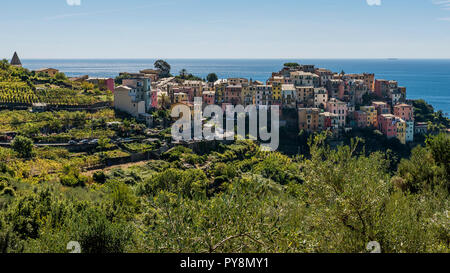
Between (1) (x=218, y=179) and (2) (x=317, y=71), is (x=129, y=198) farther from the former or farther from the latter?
(2) (x=317, y=71)

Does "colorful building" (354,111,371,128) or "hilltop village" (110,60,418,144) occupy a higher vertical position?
"hilltop village" (110,60,418,144)

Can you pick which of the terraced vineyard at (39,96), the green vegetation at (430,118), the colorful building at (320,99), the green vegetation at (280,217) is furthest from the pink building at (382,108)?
the terraced vineyard at (39,96)

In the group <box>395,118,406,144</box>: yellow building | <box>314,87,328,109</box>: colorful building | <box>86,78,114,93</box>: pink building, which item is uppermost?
<box>86,78,114,93</box>: pink building

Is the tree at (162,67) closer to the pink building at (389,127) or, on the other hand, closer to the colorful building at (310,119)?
the colorful building at (310,119)

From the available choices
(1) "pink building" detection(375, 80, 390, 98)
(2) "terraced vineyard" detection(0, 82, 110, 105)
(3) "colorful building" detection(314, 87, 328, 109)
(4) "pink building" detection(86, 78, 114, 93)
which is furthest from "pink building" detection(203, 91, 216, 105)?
(1) "pink building" detection(375, 80, 390, 98)

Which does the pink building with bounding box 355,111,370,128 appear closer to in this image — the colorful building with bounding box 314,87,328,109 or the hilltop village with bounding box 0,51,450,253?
the hilltop village with bounding box 0,51,450,253

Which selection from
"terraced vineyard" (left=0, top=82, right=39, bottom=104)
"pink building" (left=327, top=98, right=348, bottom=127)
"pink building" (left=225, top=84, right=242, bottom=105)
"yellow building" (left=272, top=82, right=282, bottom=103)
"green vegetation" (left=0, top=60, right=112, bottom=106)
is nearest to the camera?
"terraced vineyard" (left=0, top=82, right=39, bottom=104)

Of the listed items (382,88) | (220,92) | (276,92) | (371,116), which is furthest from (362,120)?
(220,92)

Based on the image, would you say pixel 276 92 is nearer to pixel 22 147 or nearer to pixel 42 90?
pixel 42 90
